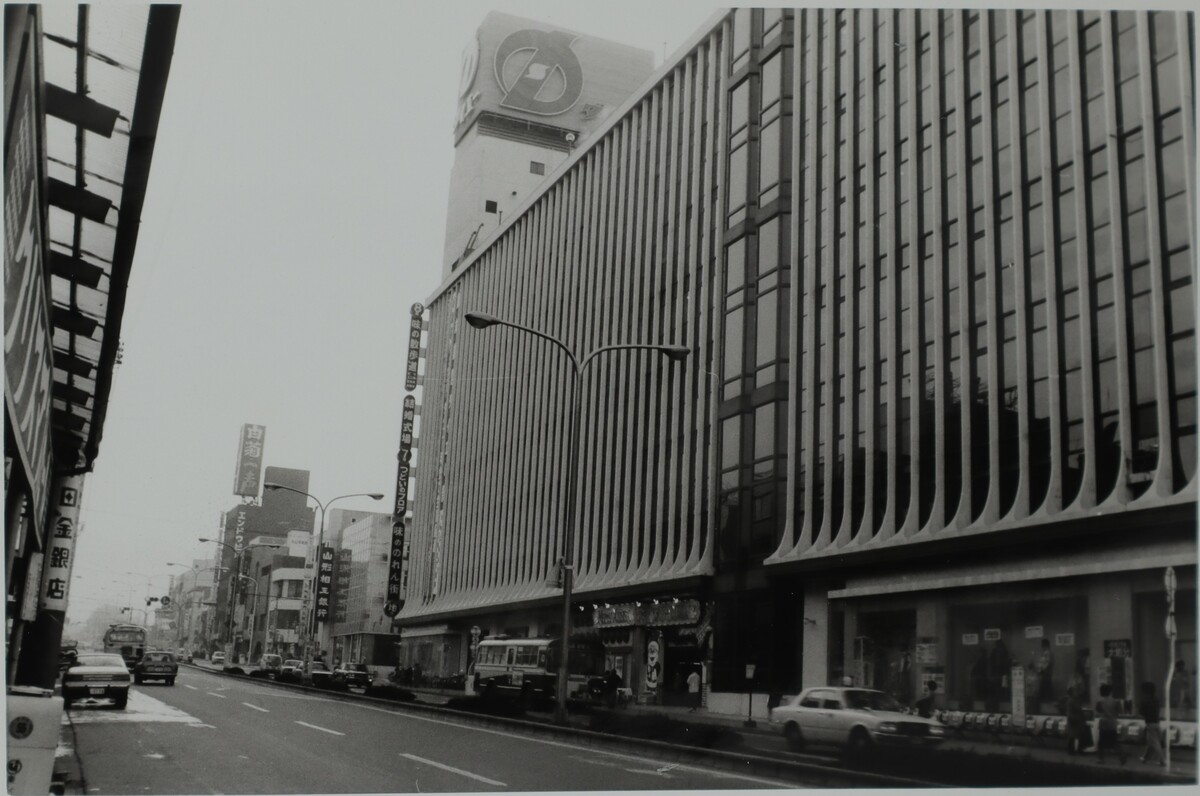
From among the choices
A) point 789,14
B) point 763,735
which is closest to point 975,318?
point 789,14

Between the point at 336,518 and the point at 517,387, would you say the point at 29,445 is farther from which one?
the point at 517,387

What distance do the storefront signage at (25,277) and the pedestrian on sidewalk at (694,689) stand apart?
824 cm

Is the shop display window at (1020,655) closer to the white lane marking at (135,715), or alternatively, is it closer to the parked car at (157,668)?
the white lane marking at (135,715)

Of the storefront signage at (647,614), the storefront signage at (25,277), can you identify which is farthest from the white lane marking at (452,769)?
the storefront signage at (647,614)

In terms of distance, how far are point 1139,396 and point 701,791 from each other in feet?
19.0

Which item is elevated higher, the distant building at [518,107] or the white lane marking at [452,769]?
the distant building at [518,107]

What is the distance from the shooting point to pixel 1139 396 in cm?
1051

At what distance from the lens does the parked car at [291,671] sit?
14.5 metres

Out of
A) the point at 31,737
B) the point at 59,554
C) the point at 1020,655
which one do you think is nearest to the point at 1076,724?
the point at 1020,655

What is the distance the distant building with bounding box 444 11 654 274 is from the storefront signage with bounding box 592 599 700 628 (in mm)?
6848

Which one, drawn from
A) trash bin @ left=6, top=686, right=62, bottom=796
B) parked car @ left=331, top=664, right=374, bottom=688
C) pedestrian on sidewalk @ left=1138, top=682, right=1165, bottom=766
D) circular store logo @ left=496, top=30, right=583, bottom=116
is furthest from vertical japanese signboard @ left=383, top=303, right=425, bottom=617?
pedestrian on sidewalk @ left=1138, top=682, right=1165, bottom=766

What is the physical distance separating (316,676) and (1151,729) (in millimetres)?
9890

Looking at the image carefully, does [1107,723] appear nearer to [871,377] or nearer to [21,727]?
[871,377]

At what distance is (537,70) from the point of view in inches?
572
